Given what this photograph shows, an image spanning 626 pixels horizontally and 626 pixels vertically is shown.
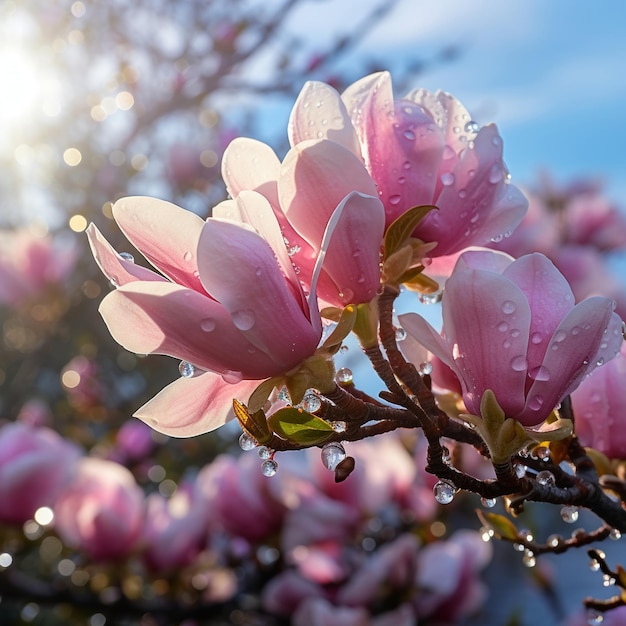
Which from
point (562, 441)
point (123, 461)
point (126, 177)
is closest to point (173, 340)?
point (562, 441)

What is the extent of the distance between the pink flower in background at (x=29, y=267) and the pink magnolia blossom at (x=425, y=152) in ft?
6.07

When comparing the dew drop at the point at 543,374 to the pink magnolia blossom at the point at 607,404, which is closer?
the dew drop at the point at 543,374

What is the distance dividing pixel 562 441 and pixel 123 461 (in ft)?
5.03

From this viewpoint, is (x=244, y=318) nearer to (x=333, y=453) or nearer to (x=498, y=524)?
(x=333, y=453)

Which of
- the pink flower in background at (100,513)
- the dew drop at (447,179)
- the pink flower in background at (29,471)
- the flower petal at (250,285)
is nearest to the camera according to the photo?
the flower petal at (250,285)

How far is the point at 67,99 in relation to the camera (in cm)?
289

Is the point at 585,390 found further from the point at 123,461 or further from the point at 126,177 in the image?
the point at 126,177

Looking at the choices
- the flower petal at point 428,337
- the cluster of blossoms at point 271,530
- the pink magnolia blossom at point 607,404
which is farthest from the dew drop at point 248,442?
the cluster of blossoms at point 271,530

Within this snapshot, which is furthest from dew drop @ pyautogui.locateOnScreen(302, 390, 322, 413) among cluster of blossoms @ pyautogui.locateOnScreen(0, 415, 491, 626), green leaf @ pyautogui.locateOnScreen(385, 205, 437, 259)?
cluster of blossoms @ pyautogui.locateOnScreen(0, 415, 491, 626)

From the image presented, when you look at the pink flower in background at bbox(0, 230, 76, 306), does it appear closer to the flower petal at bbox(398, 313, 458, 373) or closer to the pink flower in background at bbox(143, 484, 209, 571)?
the pink flower in background at bbox(143, 484, 209, 571)

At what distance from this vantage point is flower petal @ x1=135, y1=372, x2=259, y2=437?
0.42m

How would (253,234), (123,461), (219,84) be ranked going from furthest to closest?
(219,84) → (123,461) → (253,234)

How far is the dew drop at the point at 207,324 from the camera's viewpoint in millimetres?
367

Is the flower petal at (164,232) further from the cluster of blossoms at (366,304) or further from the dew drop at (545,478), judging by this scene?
the dew drop at (545,478)
